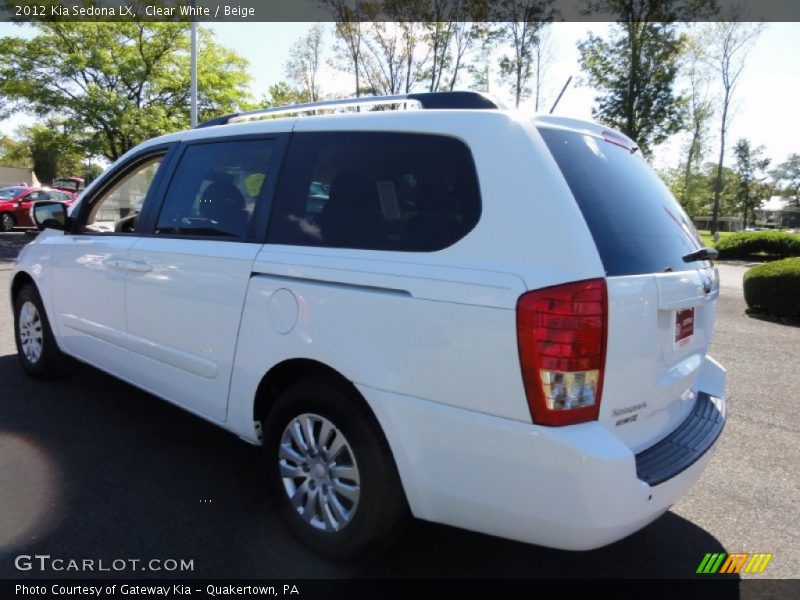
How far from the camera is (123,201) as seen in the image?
14.9 ft

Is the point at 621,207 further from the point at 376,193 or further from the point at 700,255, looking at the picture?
the point at 376,193

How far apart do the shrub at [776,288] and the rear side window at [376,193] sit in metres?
8.86

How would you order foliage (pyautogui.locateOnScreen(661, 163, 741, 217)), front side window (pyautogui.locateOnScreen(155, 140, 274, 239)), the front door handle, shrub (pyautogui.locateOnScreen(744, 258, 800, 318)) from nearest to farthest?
front side window (pyautogui.locateOnScreen(155, 140, 274, 239)), the front door handle, shrub (pyautogui.locateOnScreen(744, 258, 800, 318)), foliage (pyautogui.locateOnScreen(661, 163, 741, 217))

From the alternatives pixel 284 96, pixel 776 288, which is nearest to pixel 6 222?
pixel 284 96

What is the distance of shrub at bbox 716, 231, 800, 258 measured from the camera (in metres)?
20.8

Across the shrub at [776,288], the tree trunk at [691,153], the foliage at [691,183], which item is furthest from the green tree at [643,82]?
the foliage at [691,183]

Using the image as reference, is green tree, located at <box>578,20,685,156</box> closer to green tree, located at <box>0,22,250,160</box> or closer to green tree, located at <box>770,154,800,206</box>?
green tree, located at <box>0,22,250,160</box>

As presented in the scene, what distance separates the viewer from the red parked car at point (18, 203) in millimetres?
20141

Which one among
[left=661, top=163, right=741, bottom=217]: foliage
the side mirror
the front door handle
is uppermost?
[left=661, top=163, right=741, bottom=217]: foliage

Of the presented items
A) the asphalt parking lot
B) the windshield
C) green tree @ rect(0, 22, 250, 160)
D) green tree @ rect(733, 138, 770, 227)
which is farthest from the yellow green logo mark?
green tree @ rect(733, 138, 770, 227)

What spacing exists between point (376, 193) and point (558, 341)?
103 centimetres

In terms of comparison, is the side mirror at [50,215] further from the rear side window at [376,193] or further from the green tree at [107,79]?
the green tree at [107,79]

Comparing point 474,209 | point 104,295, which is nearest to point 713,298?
point 474,209

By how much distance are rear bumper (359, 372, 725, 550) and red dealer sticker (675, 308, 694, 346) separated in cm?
44
